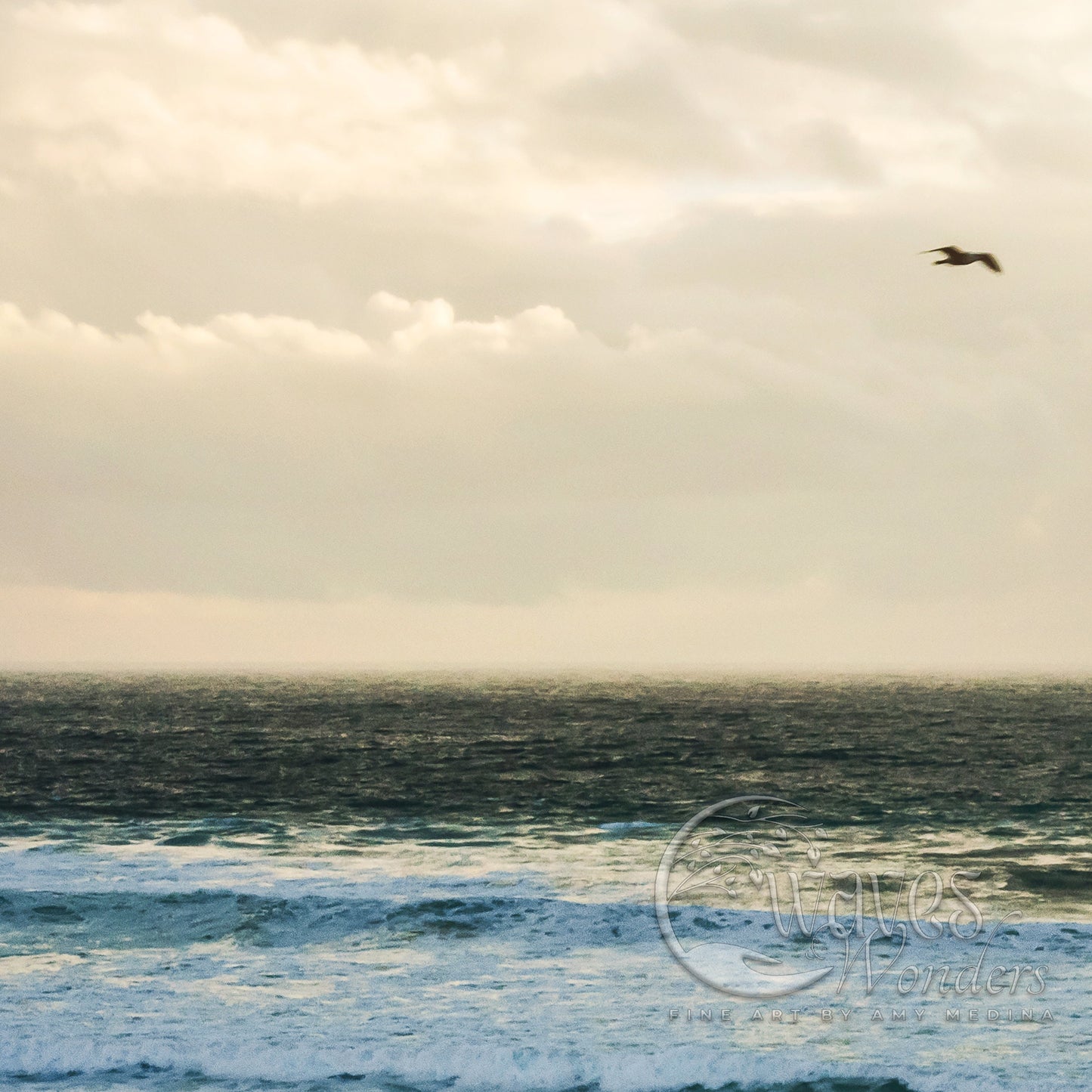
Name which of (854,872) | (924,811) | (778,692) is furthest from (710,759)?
(778,692)

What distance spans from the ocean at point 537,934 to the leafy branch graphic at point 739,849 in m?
0.14

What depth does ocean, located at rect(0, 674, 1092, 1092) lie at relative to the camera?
637 inches

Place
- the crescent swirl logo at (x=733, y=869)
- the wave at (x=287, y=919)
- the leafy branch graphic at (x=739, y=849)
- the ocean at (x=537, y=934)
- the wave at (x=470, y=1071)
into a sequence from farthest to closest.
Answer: the leafy branch graphic at (x=739, y=849)
the wave at (x=287, y=919)
the crescent swirl logo at (x=733, y=869)
the ocean at (x=537, y=934)
the wave at (x=470, y=1071)

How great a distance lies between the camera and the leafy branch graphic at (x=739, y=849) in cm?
2664

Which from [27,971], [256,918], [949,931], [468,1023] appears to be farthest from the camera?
[256,918]

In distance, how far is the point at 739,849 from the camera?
30.4 m

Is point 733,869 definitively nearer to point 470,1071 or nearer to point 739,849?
point 739,849

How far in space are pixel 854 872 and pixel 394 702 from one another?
115 metres

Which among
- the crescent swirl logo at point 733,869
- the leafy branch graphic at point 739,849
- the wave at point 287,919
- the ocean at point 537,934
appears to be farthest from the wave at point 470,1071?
the leafy branch graphic at point 739,849

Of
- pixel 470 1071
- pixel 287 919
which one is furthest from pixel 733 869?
pixel 470 1071

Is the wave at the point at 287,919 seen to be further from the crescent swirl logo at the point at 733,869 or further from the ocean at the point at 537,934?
the crescent swirl logo at the point at 733,869

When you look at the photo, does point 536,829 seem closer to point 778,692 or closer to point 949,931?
point 949,931

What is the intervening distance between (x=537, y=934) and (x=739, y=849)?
9.79 meters

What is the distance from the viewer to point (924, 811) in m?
39.9
